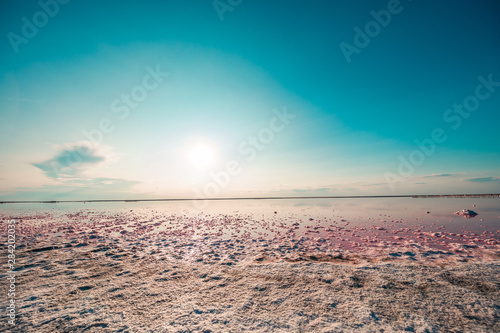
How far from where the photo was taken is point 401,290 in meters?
5.03

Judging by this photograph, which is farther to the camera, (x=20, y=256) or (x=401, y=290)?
(x=20, y=256)

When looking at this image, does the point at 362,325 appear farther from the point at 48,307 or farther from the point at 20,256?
the point at 20,256

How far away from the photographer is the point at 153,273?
650 cm

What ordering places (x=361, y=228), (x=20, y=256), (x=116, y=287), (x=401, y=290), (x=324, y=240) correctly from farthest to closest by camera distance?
(x=361, y=228)
(x=324, y=240)
(x=20, y=256)
(x=116, y=287)
(x=401, y=290)

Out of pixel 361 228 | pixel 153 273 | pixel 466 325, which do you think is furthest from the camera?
pixel 361 228

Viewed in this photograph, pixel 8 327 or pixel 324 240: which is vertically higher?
pixel 8 327

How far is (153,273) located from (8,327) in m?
3.17

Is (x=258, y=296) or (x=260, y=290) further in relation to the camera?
(x=260, y=290)

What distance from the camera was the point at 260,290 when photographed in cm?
525

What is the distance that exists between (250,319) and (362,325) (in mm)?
2333

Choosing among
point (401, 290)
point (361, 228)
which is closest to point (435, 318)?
point (401, 290)

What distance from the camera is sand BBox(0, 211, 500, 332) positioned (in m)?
3.89

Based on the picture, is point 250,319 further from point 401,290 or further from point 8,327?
point 8,327

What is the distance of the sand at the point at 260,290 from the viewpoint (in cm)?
389
